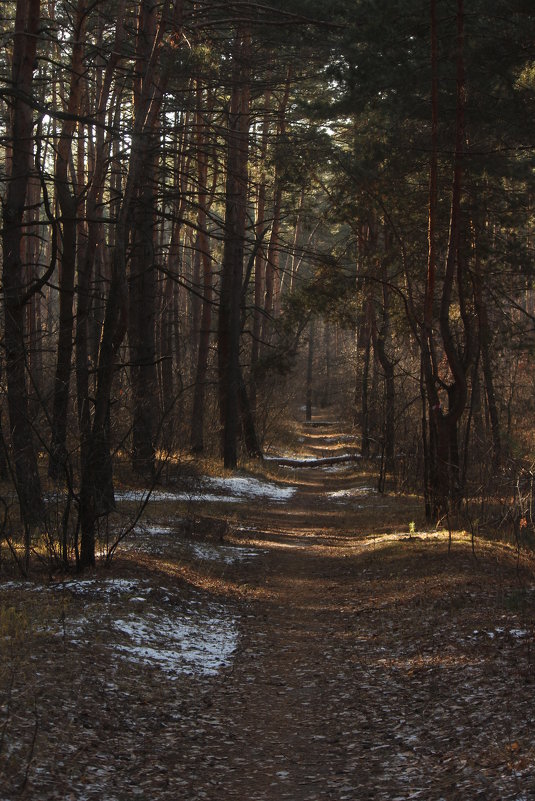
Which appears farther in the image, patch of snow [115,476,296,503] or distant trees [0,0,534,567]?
patch of snow [115,476,296,503]

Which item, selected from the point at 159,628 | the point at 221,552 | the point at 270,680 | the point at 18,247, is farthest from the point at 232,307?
the point at 270,680

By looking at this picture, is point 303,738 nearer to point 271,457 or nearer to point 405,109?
point 405,109

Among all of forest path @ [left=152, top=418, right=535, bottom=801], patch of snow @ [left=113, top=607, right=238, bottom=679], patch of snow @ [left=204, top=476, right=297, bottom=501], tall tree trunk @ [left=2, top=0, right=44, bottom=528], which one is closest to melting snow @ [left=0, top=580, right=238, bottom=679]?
patch of snow @ [left=113, top=607, right=238, bottom=679]

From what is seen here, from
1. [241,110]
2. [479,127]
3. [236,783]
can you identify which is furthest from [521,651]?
[241,110]

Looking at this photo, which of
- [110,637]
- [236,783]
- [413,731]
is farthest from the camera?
[110,637]

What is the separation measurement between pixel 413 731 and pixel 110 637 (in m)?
2.74

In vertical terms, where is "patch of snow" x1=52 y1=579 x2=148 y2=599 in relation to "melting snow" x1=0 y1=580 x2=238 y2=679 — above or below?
above

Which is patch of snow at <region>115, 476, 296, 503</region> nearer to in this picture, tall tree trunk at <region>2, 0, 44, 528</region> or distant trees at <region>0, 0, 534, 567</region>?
distant trees at <region>0, 0, 534, 567</region>

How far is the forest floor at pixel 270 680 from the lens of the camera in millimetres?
4523

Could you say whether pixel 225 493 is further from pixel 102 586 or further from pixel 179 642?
pixel 179 642

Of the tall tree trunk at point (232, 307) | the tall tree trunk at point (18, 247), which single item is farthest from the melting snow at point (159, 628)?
the tall tree trunk at point (232, 307)

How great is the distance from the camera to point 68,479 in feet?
26.6

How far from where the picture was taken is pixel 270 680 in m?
6.52

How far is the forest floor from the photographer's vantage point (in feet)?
14.8
